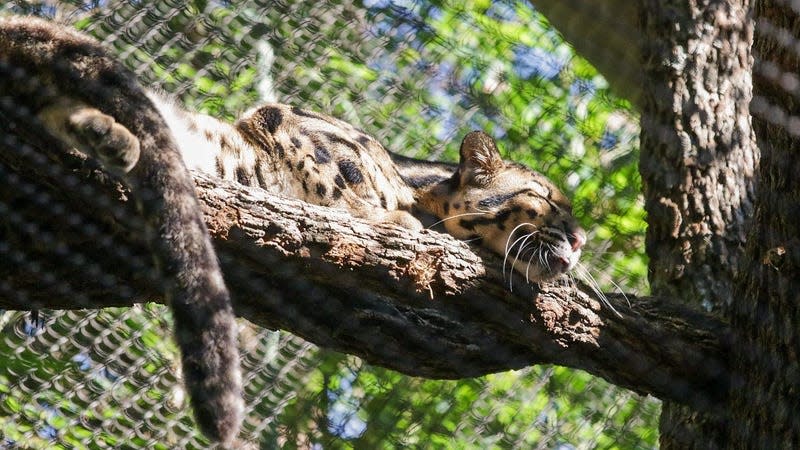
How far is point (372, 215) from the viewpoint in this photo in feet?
8.41

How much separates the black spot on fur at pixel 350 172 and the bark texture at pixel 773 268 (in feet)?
3.17

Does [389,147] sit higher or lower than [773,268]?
lower

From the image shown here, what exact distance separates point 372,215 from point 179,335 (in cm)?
83

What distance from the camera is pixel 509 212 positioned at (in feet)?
8.84

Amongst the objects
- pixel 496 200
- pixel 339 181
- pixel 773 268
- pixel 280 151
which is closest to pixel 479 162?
pixel 496 200

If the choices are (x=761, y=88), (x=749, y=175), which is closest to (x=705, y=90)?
(x=749, y=175)

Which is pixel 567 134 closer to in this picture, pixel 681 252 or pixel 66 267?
pixel 681 252

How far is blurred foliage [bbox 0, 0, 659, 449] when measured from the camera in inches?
132

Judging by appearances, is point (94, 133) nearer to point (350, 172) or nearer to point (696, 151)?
point (350, 172)

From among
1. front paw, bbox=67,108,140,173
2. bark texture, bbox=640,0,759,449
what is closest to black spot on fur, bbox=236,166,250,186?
front paw, bbox=67,108,140,173

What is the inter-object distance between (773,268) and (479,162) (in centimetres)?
83

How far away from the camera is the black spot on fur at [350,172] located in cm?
261

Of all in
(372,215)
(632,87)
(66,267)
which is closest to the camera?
(66,267)

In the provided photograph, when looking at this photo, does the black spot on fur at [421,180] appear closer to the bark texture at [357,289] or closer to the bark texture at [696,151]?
the bark texture at [357,289]
